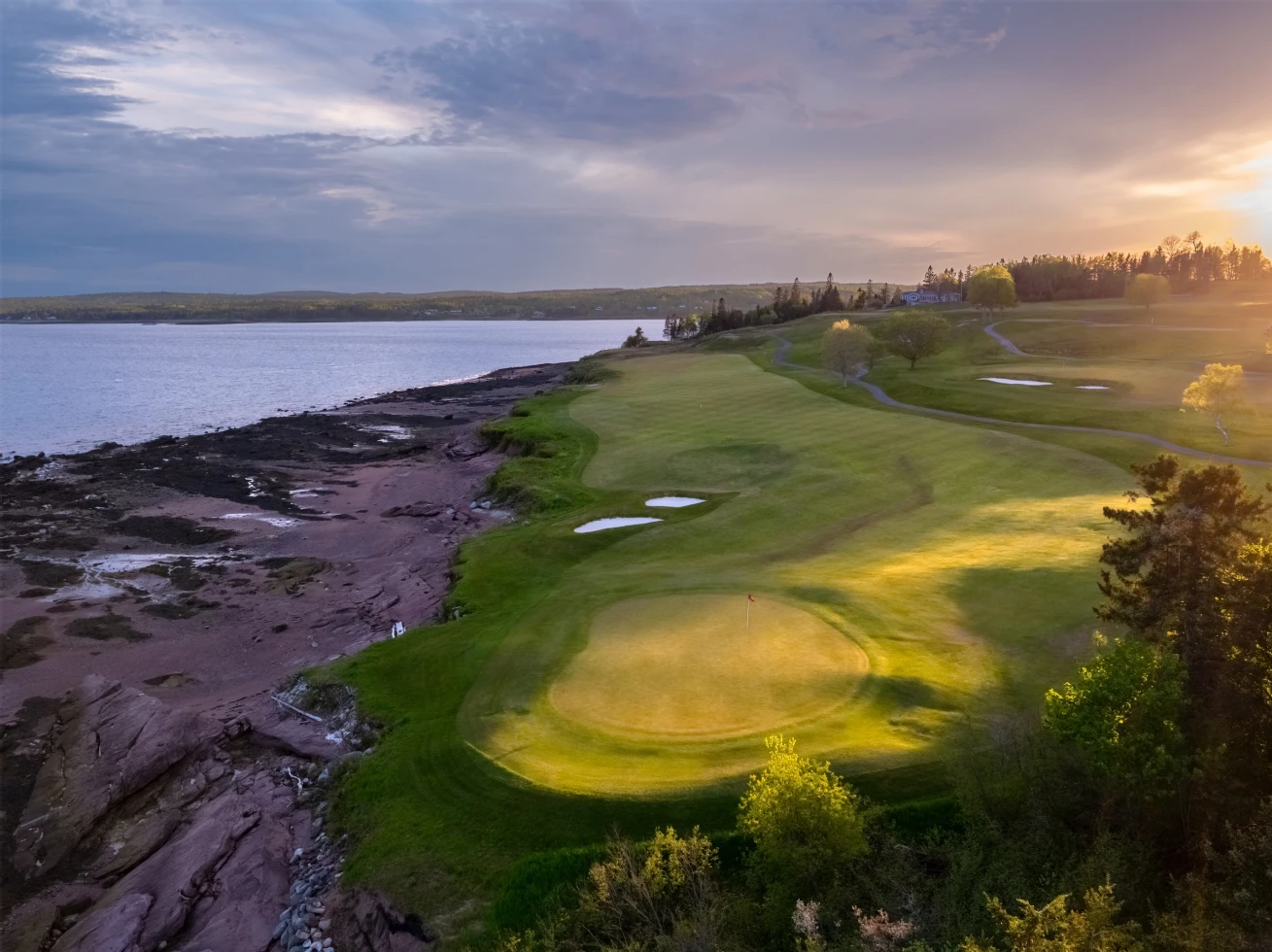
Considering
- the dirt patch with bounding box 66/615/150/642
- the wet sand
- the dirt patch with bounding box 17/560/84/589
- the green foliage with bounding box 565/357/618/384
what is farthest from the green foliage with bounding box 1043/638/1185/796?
the green foliage with bounding box 565/357/618/384

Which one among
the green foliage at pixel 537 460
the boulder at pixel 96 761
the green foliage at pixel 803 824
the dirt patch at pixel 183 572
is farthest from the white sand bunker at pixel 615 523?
the green foliage at pixel 803 824

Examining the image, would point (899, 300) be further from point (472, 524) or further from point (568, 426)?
point (472, 524)

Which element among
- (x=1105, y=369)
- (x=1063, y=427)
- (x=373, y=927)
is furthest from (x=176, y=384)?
(x=373, y=927)

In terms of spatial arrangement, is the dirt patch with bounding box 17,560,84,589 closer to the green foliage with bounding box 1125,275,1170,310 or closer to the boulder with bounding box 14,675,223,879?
the boulder with bounding box 14,675,223,879

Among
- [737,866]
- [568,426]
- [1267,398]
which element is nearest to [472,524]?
[568,426]

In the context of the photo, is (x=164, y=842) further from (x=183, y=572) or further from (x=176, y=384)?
(x=176, y=384)

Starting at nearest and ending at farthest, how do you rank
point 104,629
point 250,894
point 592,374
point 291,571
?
point 250,894, point 104,629, point 291,571, point 592,374
